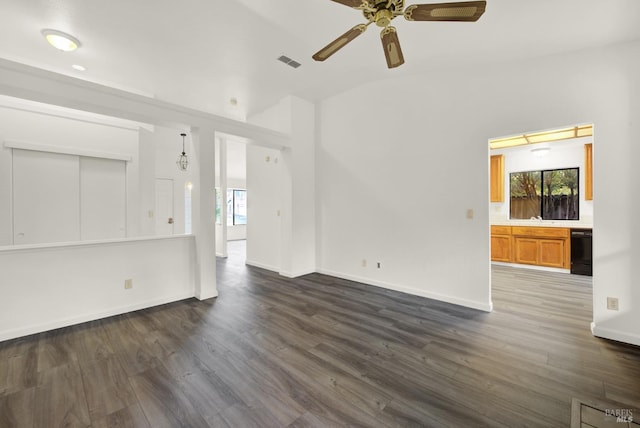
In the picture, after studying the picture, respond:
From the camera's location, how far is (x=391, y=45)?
6.84 feet

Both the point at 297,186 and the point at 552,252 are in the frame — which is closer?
the point at 297,186

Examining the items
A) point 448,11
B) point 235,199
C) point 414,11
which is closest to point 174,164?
point 235,199

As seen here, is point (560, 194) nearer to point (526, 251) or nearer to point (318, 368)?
point (526, 251)

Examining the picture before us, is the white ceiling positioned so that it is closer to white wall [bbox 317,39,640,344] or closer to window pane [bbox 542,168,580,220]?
white wall [bbox 317,39,640,344]

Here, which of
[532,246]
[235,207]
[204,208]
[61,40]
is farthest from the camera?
[235,207]

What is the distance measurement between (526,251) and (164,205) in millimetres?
8177

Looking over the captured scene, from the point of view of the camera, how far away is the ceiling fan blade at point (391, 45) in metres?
1.98

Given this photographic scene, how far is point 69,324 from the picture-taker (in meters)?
2.91

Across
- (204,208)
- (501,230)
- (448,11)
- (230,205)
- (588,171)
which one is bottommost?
(501,230)

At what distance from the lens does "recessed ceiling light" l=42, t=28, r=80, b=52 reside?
115 inches

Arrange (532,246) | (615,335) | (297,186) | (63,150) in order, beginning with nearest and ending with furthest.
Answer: (615,335), (63,150), (297,186), (532,246)

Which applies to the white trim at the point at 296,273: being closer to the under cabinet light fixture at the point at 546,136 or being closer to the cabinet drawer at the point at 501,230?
the under cabinet light fixture at the point at 546,136

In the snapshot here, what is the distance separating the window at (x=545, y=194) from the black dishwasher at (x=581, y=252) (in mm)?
729

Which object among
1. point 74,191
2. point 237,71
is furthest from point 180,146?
point 237,71
